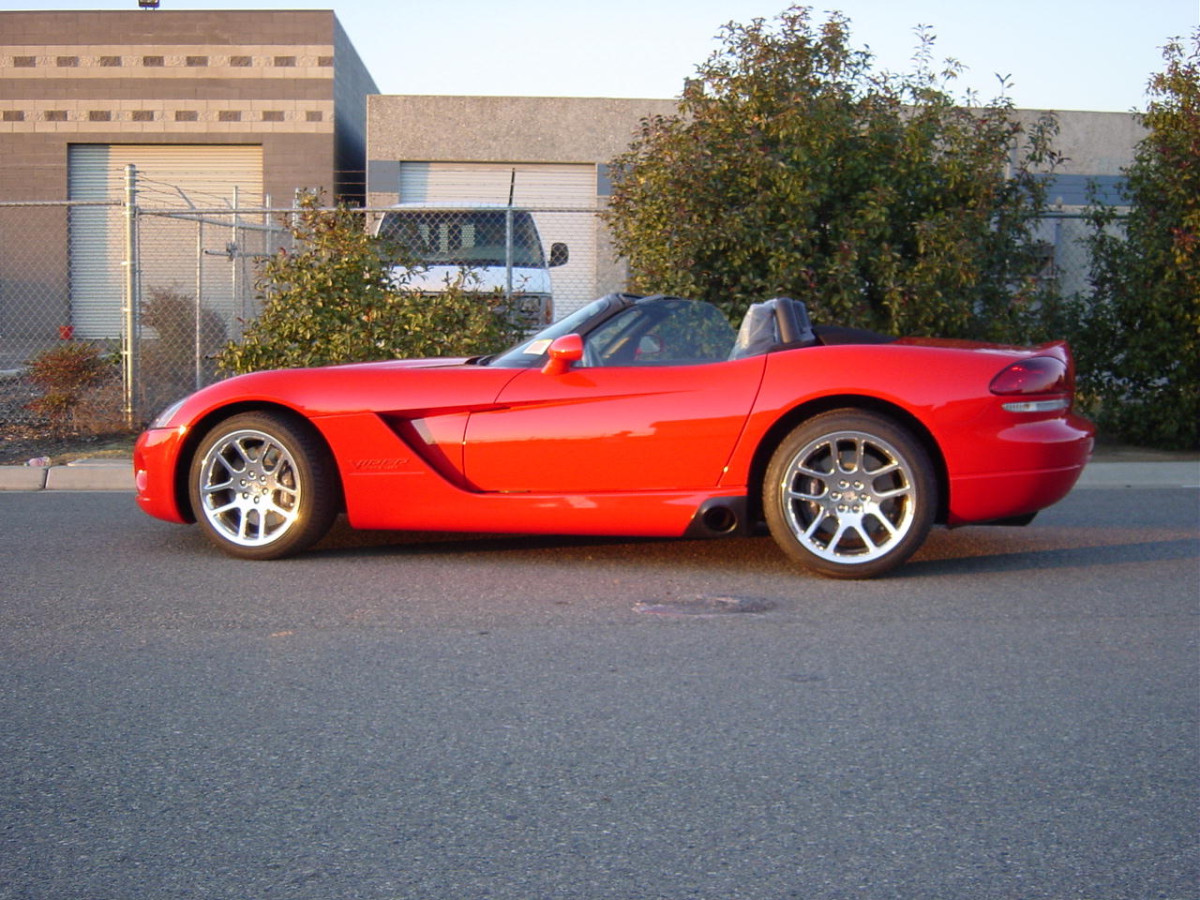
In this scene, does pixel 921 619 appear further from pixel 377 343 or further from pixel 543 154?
pixel 543 154

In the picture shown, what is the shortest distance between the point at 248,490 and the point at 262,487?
7 centimetres

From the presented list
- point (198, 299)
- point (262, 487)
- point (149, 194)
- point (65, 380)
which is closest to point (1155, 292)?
point (262, 487)

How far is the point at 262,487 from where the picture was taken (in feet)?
20.8

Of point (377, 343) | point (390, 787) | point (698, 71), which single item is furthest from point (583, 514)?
point (698, 71)

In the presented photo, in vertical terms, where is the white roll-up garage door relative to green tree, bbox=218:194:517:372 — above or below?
above

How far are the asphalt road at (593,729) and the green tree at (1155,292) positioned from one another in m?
4.95

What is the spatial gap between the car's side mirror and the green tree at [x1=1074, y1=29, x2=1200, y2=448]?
649cm

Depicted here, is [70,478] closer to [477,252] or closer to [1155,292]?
[477,252]

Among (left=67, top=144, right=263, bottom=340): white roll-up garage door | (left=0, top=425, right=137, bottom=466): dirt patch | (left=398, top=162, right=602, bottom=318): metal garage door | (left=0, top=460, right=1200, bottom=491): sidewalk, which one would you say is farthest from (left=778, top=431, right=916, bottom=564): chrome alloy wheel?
(left=67, top=144, right=263, bottom=340): white roll-up garage door

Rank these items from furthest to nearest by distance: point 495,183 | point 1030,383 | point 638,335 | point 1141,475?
1. point 495,183
2. point 1141,475
3. point 638,335
4. point 1030,383

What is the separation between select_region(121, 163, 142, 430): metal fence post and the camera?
11750mm

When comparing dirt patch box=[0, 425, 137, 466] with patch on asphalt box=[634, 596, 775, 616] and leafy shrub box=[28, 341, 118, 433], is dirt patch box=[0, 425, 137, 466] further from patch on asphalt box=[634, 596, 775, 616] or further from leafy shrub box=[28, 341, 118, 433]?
patch on asphalt box=[634, 596, 775, 616]

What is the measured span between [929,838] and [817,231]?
7949 mm


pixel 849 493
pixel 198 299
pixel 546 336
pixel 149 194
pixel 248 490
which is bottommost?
pixel 248 490
